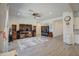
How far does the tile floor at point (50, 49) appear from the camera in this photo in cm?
198

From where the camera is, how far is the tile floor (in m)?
1.98

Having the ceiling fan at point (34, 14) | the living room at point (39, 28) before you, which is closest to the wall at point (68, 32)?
the living room at point (39, 28)

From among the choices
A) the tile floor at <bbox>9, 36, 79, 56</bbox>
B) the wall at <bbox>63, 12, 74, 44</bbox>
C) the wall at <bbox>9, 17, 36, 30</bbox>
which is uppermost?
the wall at <bbox>9, 17, 36, 30</bbox>

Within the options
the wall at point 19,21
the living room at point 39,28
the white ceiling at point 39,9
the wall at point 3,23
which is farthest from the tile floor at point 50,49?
the white ceiling at point 39,9

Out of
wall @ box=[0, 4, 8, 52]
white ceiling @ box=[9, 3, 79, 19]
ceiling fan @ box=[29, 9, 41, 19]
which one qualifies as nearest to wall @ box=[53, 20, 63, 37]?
white ceiling @ box=[9, 3, 79, 19]

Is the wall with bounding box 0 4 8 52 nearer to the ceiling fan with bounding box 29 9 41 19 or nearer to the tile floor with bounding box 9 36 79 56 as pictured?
the tile floor with bounding box 9 36 79 56

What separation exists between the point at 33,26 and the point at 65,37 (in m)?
0.60

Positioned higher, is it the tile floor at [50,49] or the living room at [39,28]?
the living room at [39,28]

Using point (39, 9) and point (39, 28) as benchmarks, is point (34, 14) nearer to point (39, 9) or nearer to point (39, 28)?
point (39, 9)

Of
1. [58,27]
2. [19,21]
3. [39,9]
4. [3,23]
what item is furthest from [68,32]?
[3,23]

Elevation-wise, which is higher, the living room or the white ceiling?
the white ceiling

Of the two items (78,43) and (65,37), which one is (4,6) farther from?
(78,43)

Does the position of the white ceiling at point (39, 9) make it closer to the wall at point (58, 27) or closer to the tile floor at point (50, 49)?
the wall at point (58, 27)

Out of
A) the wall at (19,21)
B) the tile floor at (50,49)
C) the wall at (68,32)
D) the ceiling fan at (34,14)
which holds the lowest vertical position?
the tile floor at (50,49)
